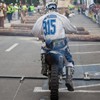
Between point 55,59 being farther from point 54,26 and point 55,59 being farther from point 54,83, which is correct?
point 54,26

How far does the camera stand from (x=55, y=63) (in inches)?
263

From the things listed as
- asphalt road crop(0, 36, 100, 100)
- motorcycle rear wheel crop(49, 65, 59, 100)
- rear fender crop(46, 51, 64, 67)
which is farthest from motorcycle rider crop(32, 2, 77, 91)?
asphalt road crop(0, 36, 100, 100)

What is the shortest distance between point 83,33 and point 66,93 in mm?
12106

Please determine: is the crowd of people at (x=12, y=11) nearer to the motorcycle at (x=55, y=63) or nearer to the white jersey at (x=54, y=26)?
the white jersey at (x=54, y=26)

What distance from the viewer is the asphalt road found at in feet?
24.2

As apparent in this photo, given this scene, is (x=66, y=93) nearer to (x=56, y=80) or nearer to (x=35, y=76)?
(x=56, y=80)

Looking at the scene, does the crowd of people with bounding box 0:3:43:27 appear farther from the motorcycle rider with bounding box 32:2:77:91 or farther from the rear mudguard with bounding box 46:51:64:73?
the rear mudguard with bounding box 46:51:64:73

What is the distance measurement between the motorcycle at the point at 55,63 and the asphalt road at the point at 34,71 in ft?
1.75

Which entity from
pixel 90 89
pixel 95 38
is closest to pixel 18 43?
pixel 95 38

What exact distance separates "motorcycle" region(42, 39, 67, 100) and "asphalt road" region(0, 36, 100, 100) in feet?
1.75

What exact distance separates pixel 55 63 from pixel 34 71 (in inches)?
126

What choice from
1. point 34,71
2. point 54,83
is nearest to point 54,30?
point 54,83

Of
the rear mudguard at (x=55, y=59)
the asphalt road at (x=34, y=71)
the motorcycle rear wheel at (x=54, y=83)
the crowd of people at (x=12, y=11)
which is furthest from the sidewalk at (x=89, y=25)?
the motorcycle rear wheel at (x=54, y=83)

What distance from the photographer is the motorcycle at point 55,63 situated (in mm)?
6516
